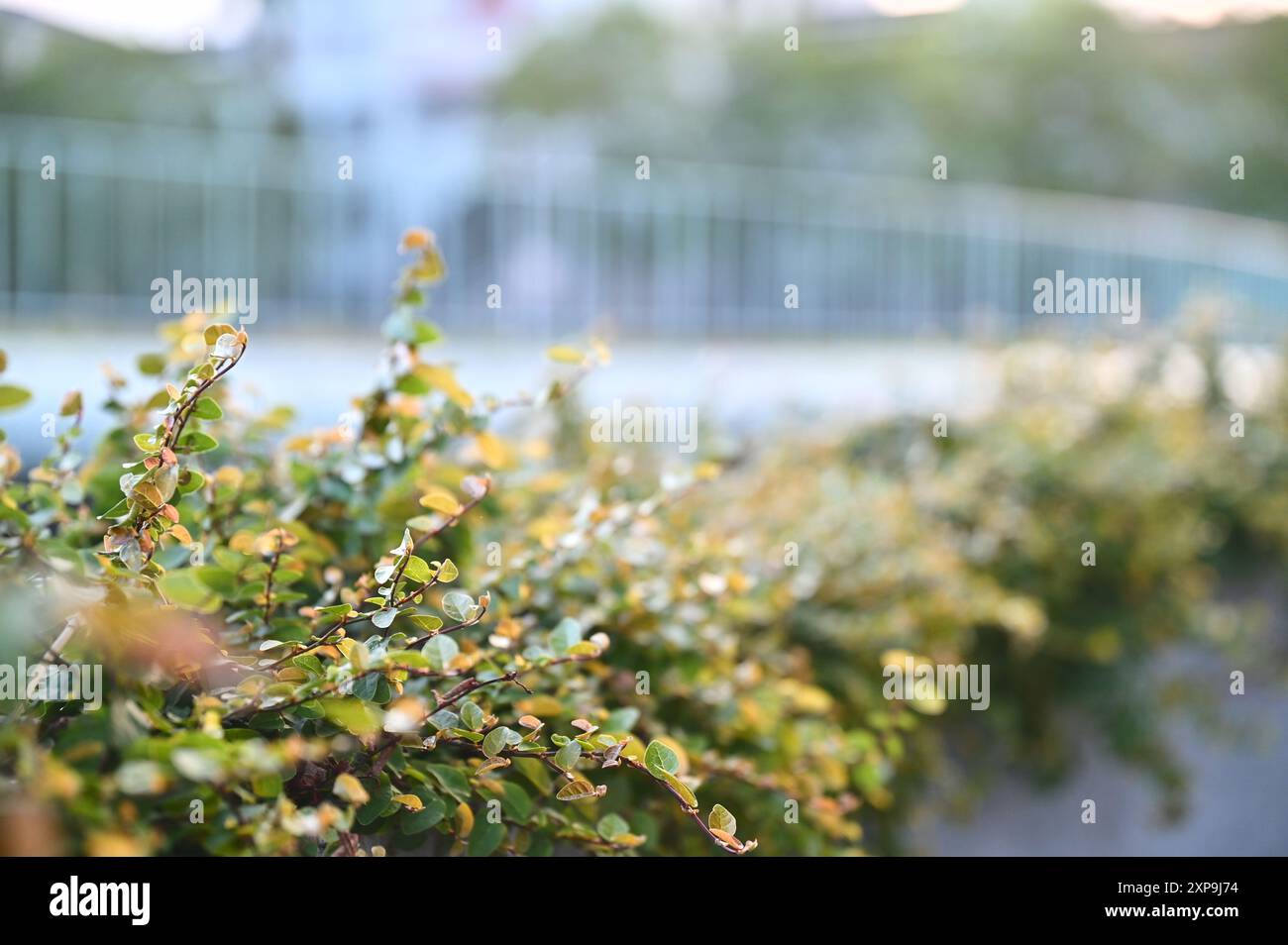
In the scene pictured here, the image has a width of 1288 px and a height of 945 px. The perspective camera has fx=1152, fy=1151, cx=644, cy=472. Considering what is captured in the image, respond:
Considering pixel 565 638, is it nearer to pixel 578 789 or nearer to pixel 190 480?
pixel 578 789

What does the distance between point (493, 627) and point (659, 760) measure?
59 centimetres

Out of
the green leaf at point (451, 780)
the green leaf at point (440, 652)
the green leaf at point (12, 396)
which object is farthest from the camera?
the green leaf at point (12, 396)

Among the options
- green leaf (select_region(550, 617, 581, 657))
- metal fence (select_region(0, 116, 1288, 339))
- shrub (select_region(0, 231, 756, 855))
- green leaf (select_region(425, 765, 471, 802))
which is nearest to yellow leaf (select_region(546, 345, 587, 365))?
shrub (select_region(0, 231, 756, 855))

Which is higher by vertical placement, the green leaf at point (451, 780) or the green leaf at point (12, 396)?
the green leaf at point (12, 396)

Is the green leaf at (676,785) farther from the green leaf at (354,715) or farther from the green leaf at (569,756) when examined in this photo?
the green leaf at (354,715)

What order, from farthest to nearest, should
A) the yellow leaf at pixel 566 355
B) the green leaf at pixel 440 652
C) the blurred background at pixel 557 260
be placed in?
the blurred background at pixel 557 260 → the yellow leaf at pixel 566 355 → the green leaf at pixel 440 652

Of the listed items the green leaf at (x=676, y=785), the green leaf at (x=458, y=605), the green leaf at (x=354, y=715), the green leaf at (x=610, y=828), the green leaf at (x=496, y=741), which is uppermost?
the green leaf at (x=458, y=605)

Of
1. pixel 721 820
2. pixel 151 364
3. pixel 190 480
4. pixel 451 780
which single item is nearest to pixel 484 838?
pixel 451 780

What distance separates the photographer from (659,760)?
4.33 feet

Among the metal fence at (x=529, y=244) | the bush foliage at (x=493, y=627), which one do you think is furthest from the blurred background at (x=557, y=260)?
→ the bush foliage at (x=493, y=627)

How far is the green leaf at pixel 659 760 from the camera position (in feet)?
4.30

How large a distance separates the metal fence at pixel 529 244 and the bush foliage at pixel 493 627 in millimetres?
4079

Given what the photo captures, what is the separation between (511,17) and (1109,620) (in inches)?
926

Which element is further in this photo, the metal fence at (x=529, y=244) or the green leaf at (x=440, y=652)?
the metal fence at (x=529, y=244)
